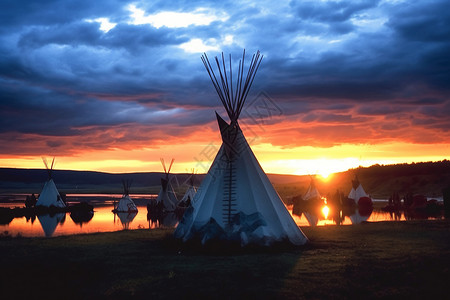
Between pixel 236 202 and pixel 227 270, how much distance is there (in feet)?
10.1

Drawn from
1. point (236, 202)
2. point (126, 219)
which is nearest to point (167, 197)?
point (126, 219)

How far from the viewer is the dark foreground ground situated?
20.9 ft

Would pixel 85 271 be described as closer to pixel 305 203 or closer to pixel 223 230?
pixel 223 230

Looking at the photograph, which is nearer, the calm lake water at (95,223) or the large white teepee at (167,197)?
the calm lake water at (95,223)

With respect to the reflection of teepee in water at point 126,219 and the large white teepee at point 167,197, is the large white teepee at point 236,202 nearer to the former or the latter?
the reflection of teepee in water at point 126,219

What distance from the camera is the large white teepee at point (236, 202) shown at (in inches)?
407

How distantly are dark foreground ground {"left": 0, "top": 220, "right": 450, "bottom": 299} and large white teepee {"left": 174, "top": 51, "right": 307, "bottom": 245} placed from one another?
0.43 metres

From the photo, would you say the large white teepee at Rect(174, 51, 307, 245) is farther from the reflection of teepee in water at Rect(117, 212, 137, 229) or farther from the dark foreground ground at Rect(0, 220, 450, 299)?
the reflection of teepee in water at Rect(117, 212, 137, 229)

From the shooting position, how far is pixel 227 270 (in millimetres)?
7762

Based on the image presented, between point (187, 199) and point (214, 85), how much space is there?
20238 mm

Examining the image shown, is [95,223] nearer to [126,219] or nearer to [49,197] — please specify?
[126,219]

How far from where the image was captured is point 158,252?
1021 cm

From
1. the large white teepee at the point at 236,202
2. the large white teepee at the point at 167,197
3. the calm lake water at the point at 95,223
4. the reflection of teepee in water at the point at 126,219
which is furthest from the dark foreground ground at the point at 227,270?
the large white teepee at the point at 167,197

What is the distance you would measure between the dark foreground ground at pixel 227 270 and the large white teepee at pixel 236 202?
1.41 ft
